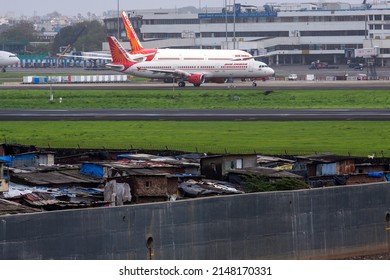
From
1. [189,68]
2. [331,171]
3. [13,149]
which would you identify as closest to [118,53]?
[189,68]

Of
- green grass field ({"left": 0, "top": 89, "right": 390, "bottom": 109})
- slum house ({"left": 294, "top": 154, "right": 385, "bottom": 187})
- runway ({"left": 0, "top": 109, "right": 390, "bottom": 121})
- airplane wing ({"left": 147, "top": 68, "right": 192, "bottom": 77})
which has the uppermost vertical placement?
slum house ({"left": 294, "top": 154, "right": 385, "bottom": 187})

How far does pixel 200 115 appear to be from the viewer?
359 ft

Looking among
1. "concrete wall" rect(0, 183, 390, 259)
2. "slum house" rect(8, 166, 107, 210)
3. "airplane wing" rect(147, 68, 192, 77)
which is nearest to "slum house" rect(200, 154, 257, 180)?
"slum house" rect(8, 166, 107, 210)

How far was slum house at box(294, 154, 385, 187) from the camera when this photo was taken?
61.7 metres

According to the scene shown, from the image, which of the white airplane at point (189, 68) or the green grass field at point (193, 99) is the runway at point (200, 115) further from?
the white airplane at point (189, 68)

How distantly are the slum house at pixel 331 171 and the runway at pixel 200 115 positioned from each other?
33.3m

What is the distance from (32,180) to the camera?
60.6 m

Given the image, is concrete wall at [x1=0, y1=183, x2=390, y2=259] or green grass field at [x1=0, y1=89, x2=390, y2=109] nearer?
concrete wall at [x1=0, y1=183, x2=390, y2=259]

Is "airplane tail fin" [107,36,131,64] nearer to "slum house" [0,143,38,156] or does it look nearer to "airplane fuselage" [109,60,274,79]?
"airplane fuselage" [109,60,274,79]

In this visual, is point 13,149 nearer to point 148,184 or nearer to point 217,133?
point 217,133


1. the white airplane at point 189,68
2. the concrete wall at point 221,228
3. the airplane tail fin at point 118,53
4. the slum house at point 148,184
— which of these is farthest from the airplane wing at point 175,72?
the concrete wall at point 221,228

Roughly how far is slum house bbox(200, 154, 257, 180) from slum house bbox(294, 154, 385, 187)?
2986mm

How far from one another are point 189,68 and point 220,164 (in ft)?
372

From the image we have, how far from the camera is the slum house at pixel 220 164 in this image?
2569 inches
